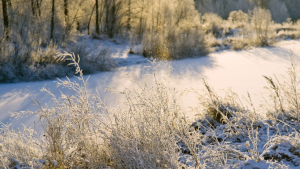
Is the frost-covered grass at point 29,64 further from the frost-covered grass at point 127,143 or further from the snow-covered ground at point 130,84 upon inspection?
the frost-covered grass at point 127,143

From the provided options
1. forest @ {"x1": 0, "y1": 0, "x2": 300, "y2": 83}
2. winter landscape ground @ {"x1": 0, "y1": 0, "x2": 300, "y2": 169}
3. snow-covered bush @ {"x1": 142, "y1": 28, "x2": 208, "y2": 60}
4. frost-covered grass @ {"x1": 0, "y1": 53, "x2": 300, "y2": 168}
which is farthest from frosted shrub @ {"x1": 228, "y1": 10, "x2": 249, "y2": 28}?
frost-covered grass @ {"x1": 0, "y1": 53, "x2": 300, "y2": 168}

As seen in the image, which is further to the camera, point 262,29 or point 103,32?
point 103,32

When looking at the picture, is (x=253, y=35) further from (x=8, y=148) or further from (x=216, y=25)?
(x=8, y=148)

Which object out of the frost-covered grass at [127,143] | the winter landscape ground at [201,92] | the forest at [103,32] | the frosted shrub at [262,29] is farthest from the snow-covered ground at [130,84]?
the frosted shrub at [262,29]

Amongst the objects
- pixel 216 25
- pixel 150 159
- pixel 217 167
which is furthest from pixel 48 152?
pixel 216 25

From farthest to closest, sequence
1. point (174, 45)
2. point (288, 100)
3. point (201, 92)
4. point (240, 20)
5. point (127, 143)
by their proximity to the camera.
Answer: point (240, 20) → point (174, 45) → point (201, 92) → point (288, 100) → point (127, 143)

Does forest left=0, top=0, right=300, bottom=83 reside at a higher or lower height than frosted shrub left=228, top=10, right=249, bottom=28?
lower

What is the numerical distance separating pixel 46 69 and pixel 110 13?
40.0ft

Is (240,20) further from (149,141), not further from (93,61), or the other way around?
(149,141)

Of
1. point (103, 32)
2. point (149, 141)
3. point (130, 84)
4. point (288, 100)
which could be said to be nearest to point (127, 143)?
point (149, 141)

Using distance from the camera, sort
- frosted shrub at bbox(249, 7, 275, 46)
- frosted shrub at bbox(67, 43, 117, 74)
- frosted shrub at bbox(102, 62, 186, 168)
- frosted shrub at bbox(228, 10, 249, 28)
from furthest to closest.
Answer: frosted shrub at bbox(228, 10, 249, 28)
frosted shrub at bbox(249, 7, 275, 46)
frosted shrub at bbox(67, 43, 117, 74)
frosted shrub at bbox(102, 62, 186, 168)

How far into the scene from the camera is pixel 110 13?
1873 centimetres

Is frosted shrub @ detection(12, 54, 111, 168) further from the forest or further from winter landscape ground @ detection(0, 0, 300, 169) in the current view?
the forest

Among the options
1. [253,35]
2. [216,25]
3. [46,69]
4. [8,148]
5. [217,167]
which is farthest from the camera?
[216,25]
